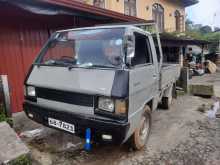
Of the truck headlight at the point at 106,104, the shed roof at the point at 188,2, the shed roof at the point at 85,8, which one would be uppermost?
the shed roof at the point at 188,2

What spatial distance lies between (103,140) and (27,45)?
3862 mm

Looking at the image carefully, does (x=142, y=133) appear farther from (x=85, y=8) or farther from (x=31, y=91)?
(x=85, y=8)

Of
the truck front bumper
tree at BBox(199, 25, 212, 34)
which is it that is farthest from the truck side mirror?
tree at BBox(199, 25, 212, 34)

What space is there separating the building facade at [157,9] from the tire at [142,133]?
8232mm

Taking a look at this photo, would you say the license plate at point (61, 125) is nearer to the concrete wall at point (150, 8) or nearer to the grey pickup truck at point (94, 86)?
the grey pickup truck at point (94, 86)

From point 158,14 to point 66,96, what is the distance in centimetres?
1371

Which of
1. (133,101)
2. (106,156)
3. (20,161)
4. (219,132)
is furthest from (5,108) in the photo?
(219,132)

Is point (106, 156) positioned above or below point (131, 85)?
below

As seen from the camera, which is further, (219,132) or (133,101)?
(219,132)

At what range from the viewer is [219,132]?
4461 millimetres

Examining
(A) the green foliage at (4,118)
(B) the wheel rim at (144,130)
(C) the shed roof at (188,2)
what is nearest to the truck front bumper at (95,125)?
(B) the wheel rim at (144,130)

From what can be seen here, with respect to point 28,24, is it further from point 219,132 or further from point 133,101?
point 219,132

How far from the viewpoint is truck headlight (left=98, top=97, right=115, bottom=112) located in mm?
2610

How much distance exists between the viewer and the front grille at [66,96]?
2727 millimetres
